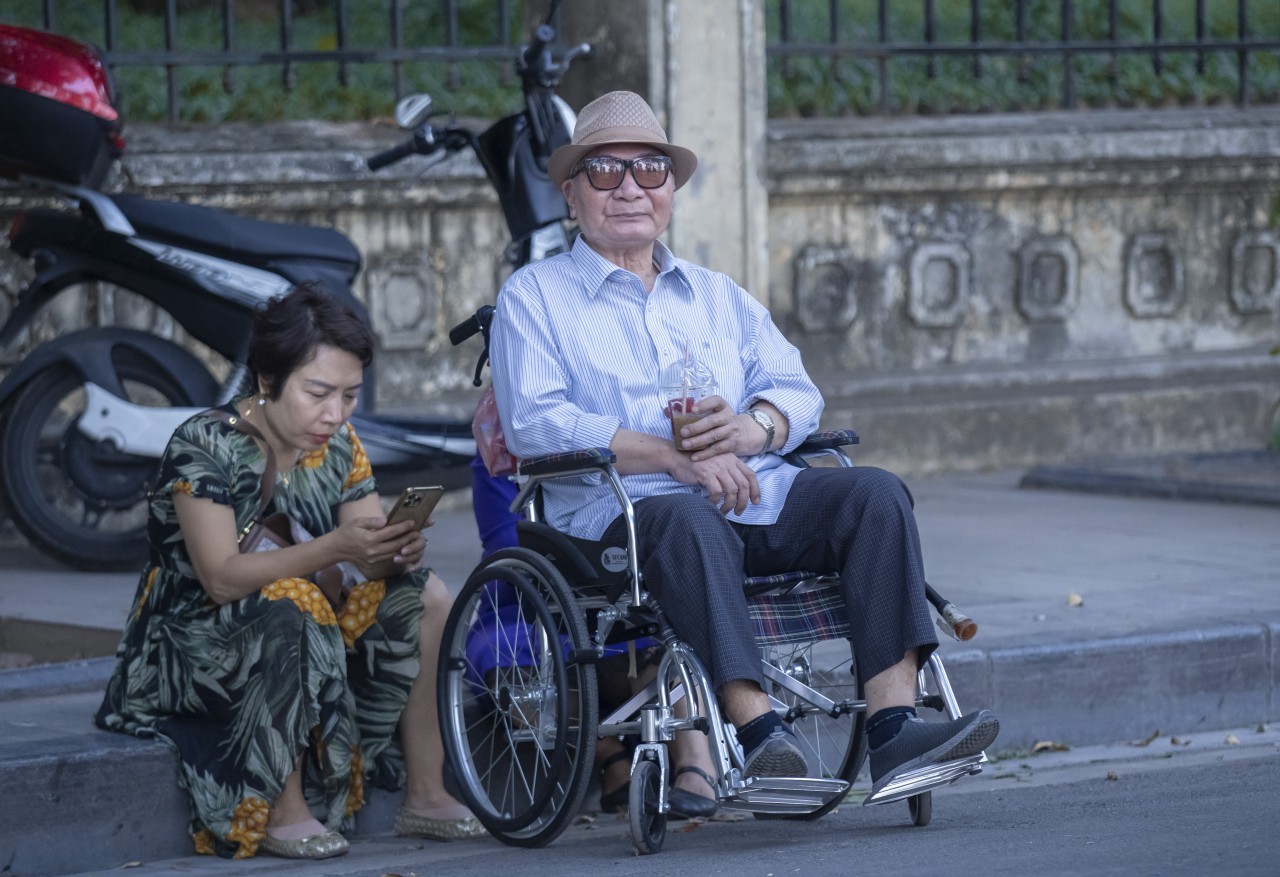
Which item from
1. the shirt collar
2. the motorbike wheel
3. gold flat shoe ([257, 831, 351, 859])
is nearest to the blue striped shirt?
the shirt collar

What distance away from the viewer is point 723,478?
4289 mm

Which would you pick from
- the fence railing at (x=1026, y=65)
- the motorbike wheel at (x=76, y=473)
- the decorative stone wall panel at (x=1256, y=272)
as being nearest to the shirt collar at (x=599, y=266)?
the motorbike wheel at (x=76, y=473)

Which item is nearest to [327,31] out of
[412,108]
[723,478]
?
[412,108]

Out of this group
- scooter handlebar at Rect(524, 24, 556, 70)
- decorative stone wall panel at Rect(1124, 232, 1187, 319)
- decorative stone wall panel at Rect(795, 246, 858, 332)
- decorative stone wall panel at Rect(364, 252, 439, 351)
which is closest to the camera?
scooter handlebar at Rect(524, 24, 556, 70)

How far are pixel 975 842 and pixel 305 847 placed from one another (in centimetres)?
132

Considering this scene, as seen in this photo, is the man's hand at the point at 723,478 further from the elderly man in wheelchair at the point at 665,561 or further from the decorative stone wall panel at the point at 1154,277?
the decorative stone wall panel at the point at 1154,277

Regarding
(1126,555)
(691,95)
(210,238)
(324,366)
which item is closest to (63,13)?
(691,95)

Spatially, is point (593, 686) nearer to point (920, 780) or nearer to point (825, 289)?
point (920, 780)

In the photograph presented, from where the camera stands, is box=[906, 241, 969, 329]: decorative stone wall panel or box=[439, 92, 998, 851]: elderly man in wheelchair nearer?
box=[439, 92, 998, 851]: elderly man in wheelchair

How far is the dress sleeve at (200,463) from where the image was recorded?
13.7 ft

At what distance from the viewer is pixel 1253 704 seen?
5504mm

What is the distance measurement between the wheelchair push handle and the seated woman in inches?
41.2

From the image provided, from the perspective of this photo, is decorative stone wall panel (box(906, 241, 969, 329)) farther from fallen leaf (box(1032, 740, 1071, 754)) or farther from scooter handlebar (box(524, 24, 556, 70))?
fallen leaf (box(1032, 740, 1071, 754))

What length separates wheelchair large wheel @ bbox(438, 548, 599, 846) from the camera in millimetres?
4020
